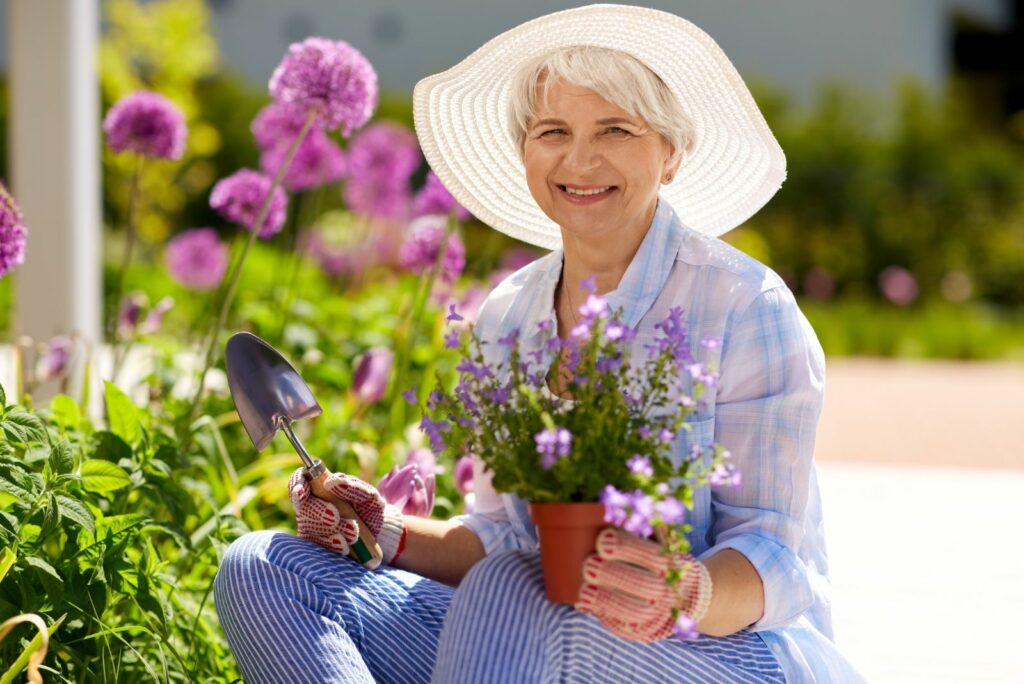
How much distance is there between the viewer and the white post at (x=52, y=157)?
3699mm

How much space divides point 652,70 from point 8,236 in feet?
2.89

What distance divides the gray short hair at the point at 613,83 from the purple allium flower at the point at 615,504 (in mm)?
649

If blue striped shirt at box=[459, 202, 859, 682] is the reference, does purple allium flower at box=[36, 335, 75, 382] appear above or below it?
below

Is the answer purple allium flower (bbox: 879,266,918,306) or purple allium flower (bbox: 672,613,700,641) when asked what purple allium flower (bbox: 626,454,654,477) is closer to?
purple allium flower (bbox: 672,613,700,641)

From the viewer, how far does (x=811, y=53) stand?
13469 millimetres

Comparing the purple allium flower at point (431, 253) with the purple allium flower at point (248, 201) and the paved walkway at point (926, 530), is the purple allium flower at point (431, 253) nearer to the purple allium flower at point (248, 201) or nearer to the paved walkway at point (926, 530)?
the purple allium flower at point (248, 201)

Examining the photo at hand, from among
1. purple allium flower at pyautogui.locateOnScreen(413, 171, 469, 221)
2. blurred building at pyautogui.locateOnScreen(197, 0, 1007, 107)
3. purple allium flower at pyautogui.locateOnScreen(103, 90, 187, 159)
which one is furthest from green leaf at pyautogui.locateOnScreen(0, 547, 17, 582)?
blurred building at pyautogui.locateOnScreen(197, 0, 1007, 107)

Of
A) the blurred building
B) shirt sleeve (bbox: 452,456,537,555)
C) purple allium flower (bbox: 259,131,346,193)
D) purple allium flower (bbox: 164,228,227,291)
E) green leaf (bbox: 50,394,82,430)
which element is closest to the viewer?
shirt sleeve (bbox: 452,456,537,555)

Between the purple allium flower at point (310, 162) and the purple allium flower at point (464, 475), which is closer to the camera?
the purple allium flower at point (464, 475)

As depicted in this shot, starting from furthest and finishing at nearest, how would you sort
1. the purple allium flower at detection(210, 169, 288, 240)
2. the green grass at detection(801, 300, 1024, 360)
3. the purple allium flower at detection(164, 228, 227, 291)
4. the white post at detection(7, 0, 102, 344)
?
the green grass at detection(801, 300, 1024, 360)
the purple allium flower at detection(164, 228, 227, 291)
the white post at detection(7, 0, 102, 344)
the purple allium flower at detection(210, 169, 288, 240)

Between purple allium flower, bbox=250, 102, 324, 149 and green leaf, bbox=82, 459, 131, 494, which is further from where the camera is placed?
purple allium flower, bbox=250, 102, 324, 149

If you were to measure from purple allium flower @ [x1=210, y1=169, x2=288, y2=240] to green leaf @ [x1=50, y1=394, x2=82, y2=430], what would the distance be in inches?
28.1

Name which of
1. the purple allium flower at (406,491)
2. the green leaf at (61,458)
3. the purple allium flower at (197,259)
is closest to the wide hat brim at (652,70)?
the purple allium flower at (406,491)

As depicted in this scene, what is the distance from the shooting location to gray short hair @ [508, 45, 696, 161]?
1822 millimetres
